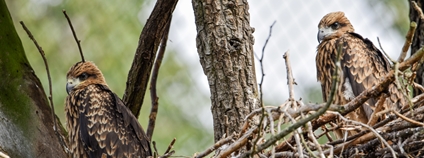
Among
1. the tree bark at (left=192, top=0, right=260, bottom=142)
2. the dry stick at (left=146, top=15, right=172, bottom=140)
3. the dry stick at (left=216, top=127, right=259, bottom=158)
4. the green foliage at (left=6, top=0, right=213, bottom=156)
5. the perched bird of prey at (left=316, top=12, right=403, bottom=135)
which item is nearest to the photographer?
the dry stick at (left=216, top=127, right=259, bottom=158)

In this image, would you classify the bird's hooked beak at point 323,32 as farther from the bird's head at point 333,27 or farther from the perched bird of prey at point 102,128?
the perched bird of prey at point 102,128

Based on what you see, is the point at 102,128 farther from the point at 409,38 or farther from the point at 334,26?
the point at 409,38

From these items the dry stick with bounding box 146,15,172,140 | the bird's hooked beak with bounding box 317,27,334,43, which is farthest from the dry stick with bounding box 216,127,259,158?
the bird's hooked beak with bounding box 317,27,334,43

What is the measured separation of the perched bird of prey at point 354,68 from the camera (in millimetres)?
5652

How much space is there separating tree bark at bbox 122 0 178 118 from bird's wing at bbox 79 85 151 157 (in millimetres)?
229

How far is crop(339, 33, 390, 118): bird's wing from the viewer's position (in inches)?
224

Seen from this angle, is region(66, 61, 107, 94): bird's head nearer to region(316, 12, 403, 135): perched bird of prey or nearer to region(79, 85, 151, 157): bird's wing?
region(79, 85, 151, 157): bird's wing

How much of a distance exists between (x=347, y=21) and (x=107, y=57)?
17.8 ft

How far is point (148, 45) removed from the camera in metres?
5.55

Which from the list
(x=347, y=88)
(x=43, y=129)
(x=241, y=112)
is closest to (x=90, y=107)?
(x=43, y=129)

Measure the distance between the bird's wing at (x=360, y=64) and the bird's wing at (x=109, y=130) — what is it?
1.82 m

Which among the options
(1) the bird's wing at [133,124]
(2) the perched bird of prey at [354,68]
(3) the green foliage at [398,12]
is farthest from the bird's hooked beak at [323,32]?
(3) the green foliage at [398,12]

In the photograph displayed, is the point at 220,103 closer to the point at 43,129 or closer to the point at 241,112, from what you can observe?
the point at 241,112

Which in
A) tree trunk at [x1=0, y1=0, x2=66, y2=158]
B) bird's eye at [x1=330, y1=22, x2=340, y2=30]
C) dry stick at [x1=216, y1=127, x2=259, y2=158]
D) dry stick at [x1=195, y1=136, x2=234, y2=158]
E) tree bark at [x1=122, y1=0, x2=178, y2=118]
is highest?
bird's eye at [x1=330, y1=22, x2=340, y2=30]
